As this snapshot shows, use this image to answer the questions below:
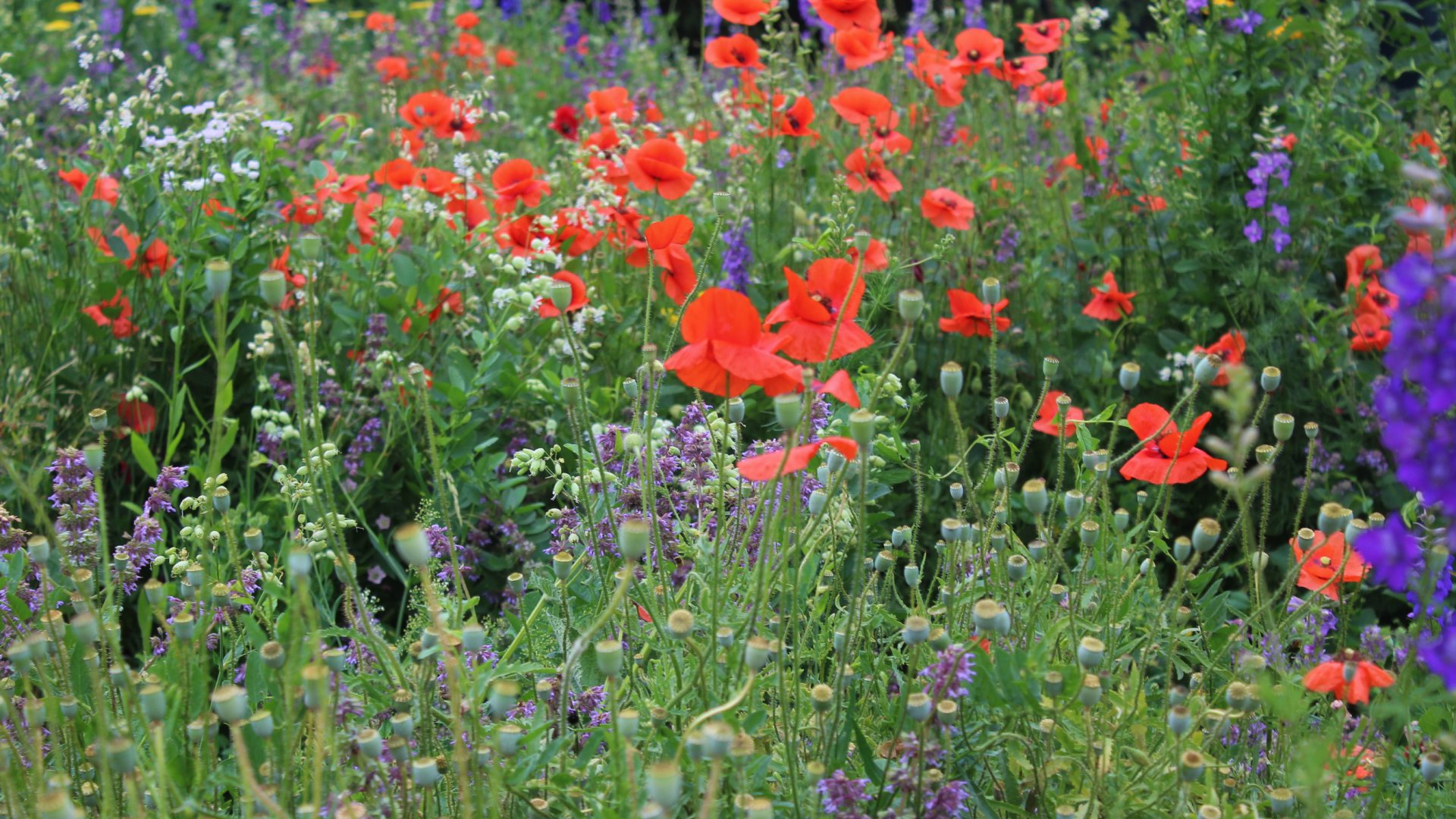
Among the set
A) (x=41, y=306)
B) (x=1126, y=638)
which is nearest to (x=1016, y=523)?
(x=1126, y=638)

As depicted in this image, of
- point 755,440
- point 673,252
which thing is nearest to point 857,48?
point 673,252

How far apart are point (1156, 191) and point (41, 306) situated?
2449mm

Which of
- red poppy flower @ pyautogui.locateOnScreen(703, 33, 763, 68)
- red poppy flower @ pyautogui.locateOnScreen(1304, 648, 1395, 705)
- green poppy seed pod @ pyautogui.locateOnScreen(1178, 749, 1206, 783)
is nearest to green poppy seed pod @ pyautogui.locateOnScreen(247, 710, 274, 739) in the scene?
green poppy seed pod @ pyautogui.locateOnScreen(1178, 749, 1206, 783)

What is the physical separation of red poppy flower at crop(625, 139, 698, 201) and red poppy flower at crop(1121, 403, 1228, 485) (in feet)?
3.43

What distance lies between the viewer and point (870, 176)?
8.88 ft

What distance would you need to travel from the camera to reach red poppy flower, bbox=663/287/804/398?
122cm

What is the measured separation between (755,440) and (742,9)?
1086 mm

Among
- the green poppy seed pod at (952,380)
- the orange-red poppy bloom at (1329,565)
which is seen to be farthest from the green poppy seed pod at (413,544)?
the orange-red poppy bloom at (1329,565)

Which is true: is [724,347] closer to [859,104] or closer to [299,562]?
[299,562]

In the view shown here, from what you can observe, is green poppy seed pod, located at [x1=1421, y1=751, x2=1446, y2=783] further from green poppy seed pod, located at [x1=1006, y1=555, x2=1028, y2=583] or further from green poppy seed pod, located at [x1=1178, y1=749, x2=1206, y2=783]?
green poppy seed pod, located at [x1=1006, y1=555, x2=1028, y2=583]

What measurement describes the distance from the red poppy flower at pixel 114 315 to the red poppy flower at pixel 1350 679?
7.12 ft

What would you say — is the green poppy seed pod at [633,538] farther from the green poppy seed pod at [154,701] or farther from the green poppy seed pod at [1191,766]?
the green poppy seed pod at [1191,766]

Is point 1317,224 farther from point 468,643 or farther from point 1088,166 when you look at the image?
point 468,643

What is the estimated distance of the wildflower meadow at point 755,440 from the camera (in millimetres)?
1178
